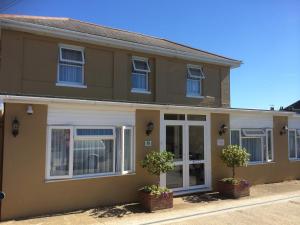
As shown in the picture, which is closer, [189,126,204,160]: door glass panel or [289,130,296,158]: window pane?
[189,126,204,160]: door glass panel

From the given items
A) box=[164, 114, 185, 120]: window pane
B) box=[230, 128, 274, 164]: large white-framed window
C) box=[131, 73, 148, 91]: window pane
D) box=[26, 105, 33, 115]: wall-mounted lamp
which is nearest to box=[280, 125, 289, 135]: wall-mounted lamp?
box=[230, 128, 274, 164]: large white-framed window

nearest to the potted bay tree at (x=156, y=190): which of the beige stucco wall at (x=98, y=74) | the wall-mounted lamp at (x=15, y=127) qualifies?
the wall-mounted lamp at (x=15, y=127)

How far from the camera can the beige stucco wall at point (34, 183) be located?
7848 millimetres

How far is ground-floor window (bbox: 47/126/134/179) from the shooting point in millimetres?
8664

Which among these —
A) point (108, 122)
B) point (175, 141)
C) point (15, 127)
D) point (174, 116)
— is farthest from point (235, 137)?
point (15, 127)

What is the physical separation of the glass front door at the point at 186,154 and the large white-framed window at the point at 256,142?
2057mm

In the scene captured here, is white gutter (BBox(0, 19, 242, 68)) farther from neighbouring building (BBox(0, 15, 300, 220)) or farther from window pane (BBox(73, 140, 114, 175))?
window pane (BBox(73, 140, 114, 175))

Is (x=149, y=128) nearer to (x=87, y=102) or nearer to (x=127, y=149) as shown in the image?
(x=127, y=149)

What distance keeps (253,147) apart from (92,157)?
7502 millimetres

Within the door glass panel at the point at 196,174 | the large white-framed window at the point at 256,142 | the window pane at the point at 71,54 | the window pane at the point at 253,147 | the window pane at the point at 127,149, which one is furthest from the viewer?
the window pane at the point at 253,147

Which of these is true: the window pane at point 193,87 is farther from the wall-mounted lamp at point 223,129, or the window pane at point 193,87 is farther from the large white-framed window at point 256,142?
the wall-mounted lamp at point 223,129

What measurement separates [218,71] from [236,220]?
945 cm

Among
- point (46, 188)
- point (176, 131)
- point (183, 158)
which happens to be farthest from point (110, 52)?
point (46, 188)

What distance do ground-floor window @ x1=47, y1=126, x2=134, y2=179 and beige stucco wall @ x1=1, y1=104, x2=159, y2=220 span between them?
0.26 m
